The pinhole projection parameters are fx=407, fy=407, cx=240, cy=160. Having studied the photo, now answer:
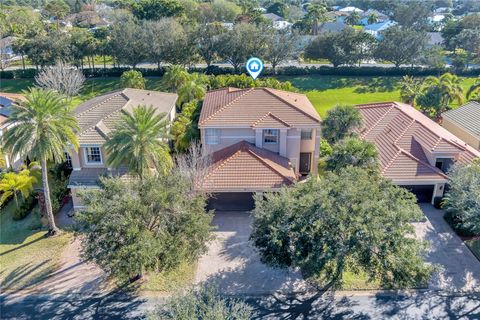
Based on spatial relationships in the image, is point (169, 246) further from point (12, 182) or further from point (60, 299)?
point (12, 182)

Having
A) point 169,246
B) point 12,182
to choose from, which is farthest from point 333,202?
point 12,182

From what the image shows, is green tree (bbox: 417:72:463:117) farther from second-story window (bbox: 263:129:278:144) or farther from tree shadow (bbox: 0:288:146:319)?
tree shadow (bbox: 0:288:146:319)

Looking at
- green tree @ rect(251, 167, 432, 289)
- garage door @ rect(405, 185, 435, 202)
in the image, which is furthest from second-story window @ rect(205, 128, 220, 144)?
garage door @ rect(405, 185, 435, 202)

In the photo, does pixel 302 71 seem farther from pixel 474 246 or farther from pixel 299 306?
pixel 299 306

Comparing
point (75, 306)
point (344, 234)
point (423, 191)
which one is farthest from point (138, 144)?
point (423, 191)

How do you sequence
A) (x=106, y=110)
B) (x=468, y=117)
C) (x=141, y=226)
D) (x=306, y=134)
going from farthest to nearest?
(x=468, y=117)
(x=106, y=110)
(x=306, y=134)
(x=141, y=226)

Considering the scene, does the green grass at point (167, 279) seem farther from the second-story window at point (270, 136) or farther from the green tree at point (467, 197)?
the green tree at point (467, 197)

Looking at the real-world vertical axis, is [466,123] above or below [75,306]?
above
